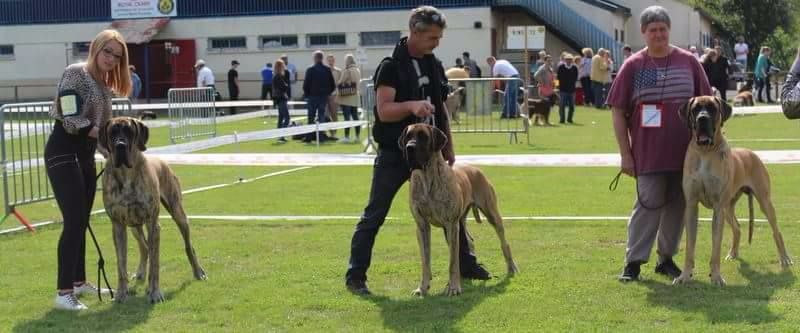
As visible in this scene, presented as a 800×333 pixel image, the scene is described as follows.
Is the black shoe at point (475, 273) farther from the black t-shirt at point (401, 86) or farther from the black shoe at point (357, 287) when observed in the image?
the black t-shirt at point (401, 86)

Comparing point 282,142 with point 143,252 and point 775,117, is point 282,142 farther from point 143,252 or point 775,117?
point 143,252

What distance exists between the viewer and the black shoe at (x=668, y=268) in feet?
23.2

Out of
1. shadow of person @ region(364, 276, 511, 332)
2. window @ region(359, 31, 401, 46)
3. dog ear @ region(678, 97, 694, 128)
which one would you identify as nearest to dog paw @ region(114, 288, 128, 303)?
shadow of person @ region(364, 276, 511, 332)

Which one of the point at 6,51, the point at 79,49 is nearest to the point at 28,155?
the point at 79,49

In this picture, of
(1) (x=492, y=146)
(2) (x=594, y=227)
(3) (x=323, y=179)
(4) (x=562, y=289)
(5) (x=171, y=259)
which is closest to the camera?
(4) (x=562, y=289)

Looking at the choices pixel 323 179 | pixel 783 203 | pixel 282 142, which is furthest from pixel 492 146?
pixel 783 203

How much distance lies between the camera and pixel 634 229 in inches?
276

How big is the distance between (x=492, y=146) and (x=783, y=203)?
8490 millimetres

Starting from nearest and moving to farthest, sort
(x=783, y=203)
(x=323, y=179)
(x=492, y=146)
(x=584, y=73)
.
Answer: (x=783, y=203)
(x=323, y=179)
(x=492, y=146)
(x=584, y=73)

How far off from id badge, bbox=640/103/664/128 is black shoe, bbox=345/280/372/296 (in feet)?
6.57

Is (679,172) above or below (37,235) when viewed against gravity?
above

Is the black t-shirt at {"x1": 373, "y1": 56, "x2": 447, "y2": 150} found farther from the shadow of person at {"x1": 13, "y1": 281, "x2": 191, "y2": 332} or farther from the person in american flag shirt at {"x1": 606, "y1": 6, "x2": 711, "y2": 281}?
the shadow of person at {"x1": 13, "y1": 281, "x2": 191, "y2": 332}

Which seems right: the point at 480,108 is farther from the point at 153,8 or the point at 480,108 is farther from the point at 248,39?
the point at 153,8

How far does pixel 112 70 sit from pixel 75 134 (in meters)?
0.46
